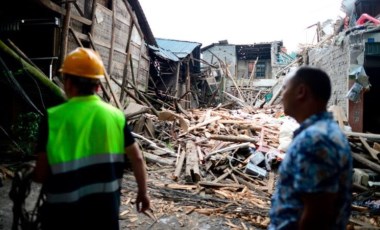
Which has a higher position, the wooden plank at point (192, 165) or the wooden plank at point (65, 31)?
the wooden plank at point (65, 31)

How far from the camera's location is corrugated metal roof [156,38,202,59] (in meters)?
19.0

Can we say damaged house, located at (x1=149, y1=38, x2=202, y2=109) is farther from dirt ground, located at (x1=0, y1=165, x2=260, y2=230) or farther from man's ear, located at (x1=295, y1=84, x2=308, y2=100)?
man's ear, located at (x1=295, y1=84, x2=308, y2=100)

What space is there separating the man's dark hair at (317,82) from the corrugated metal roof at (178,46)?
17.0 m

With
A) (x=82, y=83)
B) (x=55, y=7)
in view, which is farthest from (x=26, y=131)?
(x=82, y=83)

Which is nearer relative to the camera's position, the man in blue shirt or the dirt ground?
the man in blue shirt

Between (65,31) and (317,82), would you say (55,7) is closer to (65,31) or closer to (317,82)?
(65,31)

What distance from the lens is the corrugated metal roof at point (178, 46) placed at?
62.5 feet

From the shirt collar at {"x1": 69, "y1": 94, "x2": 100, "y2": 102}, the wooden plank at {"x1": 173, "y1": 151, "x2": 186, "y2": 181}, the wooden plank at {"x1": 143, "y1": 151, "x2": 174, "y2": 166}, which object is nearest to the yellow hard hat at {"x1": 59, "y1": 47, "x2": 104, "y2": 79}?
the shirt collar at {"x1": 69, "y1": 94, "x2": 100, "y2": 102}

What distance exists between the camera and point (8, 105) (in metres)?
7.74

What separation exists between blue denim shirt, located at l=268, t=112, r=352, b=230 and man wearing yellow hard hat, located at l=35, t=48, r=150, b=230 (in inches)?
45.0

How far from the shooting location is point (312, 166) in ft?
4.60

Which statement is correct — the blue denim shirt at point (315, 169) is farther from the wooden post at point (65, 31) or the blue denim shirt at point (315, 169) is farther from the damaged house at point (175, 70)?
the damaged house at point (175, 70)

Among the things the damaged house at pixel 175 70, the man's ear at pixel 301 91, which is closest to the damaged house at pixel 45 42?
the man's ear at pixel 301 91

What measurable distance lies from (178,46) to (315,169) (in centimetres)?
2016
